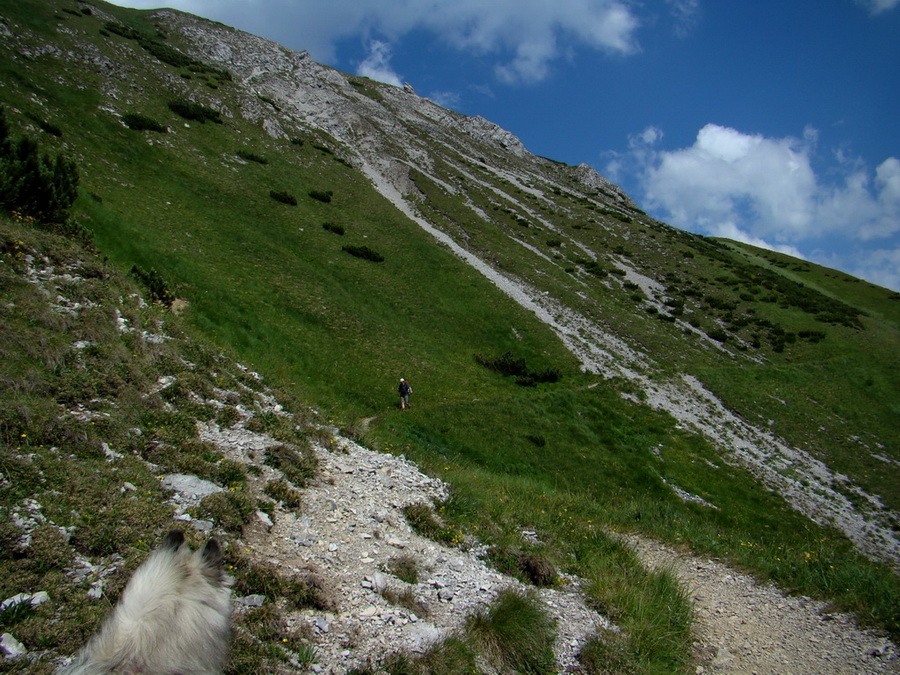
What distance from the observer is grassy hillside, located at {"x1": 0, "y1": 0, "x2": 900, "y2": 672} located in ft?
54.0

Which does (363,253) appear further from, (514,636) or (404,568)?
(514,636)

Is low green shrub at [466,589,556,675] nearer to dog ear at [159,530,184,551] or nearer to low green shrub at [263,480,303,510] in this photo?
low green shrub at [263,480,303,510]

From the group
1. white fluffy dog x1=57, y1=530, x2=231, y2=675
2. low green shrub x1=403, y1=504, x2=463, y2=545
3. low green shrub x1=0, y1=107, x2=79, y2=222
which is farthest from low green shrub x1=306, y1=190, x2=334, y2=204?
white fluffy dog x1=57, y1=530, x2=231, y2=675

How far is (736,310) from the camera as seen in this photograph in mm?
59000

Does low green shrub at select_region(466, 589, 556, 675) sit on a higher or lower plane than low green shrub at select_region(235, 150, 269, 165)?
lower

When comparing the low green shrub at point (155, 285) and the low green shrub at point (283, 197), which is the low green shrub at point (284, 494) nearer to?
the low green shrub at point (155, 285)

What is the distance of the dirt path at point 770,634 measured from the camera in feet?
29.8

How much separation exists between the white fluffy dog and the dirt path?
30.9ft

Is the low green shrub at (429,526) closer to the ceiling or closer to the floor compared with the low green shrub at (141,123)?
closer to the floor

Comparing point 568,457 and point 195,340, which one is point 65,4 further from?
point 568,457

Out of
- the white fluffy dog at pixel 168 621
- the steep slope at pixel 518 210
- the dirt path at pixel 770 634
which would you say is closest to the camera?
the white fluffy dog at pixel 168 621

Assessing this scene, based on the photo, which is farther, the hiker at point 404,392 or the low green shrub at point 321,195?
the low green shrub at point 321,195

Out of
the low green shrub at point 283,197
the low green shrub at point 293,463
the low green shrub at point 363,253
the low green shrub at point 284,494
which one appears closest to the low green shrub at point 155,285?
the low green shrub at point 293,463

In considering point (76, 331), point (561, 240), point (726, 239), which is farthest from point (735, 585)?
point (726, 239)
